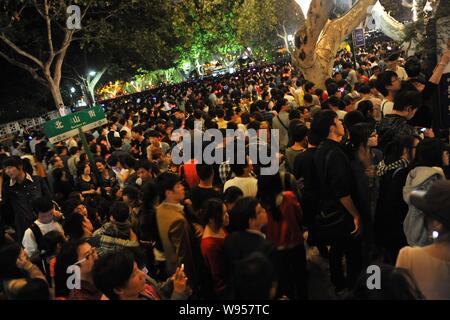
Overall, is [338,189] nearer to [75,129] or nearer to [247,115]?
[247,115]

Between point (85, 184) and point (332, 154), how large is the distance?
15.1 ft

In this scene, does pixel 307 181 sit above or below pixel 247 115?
below

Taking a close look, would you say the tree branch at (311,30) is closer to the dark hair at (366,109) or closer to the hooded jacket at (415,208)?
the dark hair at (366,109)

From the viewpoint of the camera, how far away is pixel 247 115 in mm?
7746

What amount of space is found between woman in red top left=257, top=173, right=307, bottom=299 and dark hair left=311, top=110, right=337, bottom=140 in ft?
2.20

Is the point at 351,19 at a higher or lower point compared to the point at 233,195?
higher

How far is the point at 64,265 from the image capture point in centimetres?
315

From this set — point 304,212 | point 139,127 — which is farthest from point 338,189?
point 139,127

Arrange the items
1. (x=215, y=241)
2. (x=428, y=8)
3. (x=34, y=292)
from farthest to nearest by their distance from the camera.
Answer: (x=428, y=8), (x=215, y=241), (x=34, y=292)

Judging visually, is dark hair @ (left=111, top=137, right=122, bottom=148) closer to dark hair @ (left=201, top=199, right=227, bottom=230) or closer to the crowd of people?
the crowd of people

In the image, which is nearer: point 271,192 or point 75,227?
point 271,192

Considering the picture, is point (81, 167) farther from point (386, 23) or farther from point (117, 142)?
point (386, 23)

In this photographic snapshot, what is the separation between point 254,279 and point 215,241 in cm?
157

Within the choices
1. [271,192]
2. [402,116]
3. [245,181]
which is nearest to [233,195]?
[271,192]
